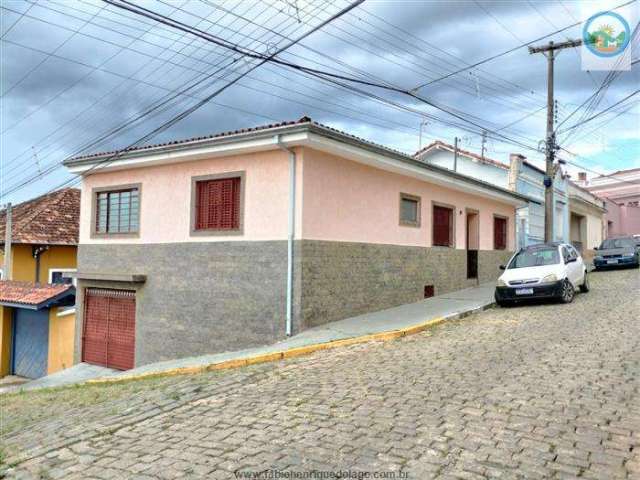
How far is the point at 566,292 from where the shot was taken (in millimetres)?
13180

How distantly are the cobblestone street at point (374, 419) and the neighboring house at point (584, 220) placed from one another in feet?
81.1

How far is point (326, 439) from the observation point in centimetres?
461

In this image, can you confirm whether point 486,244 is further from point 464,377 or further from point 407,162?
point 464,377

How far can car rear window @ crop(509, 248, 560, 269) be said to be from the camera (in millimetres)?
13586

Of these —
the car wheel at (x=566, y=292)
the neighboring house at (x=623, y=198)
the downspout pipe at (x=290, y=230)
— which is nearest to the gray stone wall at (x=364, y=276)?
the downspout pipe at (x=290, y=230)

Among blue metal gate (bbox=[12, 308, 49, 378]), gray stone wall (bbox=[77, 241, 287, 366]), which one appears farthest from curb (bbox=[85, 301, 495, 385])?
blue metal gate (bbox=[12, 308, 49, 378])

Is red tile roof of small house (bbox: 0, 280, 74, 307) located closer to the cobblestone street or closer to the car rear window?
the cobblestone street

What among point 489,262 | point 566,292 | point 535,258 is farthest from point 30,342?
point 566,292

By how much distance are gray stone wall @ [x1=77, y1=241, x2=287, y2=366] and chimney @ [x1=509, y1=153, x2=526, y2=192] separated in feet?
49.5

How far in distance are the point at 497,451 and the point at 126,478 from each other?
9.67ft

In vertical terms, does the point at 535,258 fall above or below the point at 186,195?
below

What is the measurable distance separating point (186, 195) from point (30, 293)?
730cm

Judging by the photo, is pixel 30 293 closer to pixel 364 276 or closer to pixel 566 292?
pixel 364 276

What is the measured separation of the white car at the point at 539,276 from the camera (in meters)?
12.9
